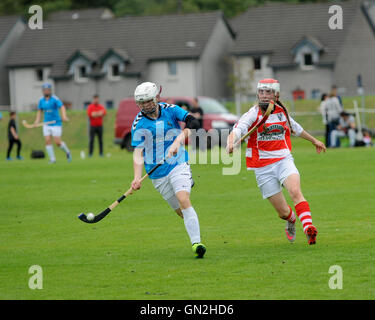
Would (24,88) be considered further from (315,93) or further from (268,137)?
(268,137)

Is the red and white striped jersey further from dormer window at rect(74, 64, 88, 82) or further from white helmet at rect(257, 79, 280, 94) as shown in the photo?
dormer window at rect(74, 64, 88, 82)

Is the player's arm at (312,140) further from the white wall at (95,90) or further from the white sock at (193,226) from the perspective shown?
the white wall at (95,90)

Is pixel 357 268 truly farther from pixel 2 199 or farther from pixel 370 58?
pixel 370 58

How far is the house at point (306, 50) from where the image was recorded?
69500mm

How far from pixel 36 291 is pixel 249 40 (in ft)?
217

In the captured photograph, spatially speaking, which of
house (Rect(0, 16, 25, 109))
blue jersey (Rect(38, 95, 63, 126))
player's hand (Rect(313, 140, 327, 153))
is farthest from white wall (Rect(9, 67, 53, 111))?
player's hand (Rect(313, 140, 327, 153))

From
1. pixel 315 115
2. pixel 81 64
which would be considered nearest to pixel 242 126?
pixel 315 115

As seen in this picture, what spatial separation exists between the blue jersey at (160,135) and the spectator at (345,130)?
20346 mm

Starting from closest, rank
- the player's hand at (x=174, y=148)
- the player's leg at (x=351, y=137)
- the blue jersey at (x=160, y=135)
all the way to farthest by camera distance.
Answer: the player's hand at (x=174, y=148)
the blue jersey at (x=160, y=135)
the player's leg at (x=351, y=137)

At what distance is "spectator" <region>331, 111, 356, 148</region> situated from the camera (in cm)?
3017

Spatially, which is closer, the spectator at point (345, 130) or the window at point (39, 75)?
the spectator at point (345, 130)

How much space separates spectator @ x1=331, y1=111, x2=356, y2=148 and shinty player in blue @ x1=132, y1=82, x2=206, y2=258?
66.5 feet

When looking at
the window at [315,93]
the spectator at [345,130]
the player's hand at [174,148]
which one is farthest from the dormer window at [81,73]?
the player's hand at [174,148]

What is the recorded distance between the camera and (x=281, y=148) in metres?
10.9
